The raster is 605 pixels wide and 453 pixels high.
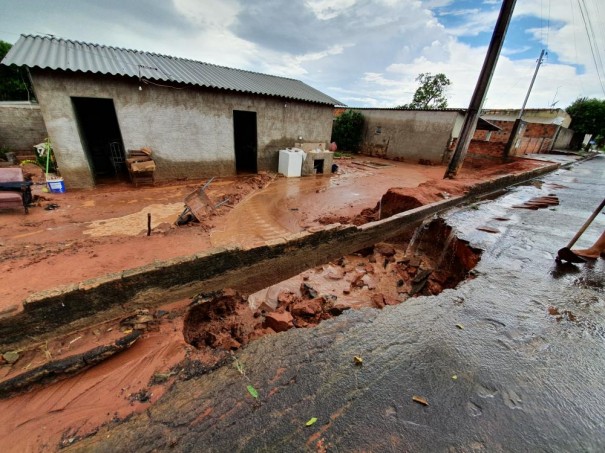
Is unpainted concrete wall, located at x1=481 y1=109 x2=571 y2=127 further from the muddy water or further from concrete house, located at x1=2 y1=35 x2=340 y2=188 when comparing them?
concrete house, located at x1=2 y1=35 x2=340 y2=188

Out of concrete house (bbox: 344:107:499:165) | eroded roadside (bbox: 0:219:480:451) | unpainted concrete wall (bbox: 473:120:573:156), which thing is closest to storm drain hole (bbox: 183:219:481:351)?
eroded roadside (bbox: 0:219:480:451)

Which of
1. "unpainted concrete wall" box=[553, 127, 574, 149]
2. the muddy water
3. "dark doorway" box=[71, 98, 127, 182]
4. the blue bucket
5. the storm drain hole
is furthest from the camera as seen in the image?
"unpainted concrete wall" box=[553, 127, 574, 149]

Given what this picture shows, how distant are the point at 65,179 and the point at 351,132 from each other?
19.5 m

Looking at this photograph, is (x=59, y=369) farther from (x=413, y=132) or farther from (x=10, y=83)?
(x=10, y=83)

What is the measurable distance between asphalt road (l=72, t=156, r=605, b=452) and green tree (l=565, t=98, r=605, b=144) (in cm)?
4706

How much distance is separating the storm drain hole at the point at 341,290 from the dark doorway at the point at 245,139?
9.25 meters

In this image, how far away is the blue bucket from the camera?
770 cm

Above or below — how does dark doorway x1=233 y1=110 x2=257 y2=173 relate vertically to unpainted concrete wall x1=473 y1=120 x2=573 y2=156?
below

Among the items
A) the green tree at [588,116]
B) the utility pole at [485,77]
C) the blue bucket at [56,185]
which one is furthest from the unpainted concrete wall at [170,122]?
the green tree at [588,116]

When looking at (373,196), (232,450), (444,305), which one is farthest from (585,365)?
(373,196)

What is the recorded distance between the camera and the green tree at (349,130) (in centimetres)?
2138

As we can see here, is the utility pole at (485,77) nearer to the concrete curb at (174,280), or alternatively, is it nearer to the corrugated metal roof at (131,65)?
the corrugated metal roof at (131,65)

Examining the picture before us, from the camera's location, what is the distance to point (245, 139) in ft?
44.9

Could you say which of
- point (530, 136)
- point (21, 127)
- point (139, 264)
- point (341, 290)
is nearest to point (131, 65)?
point (21, 127)
